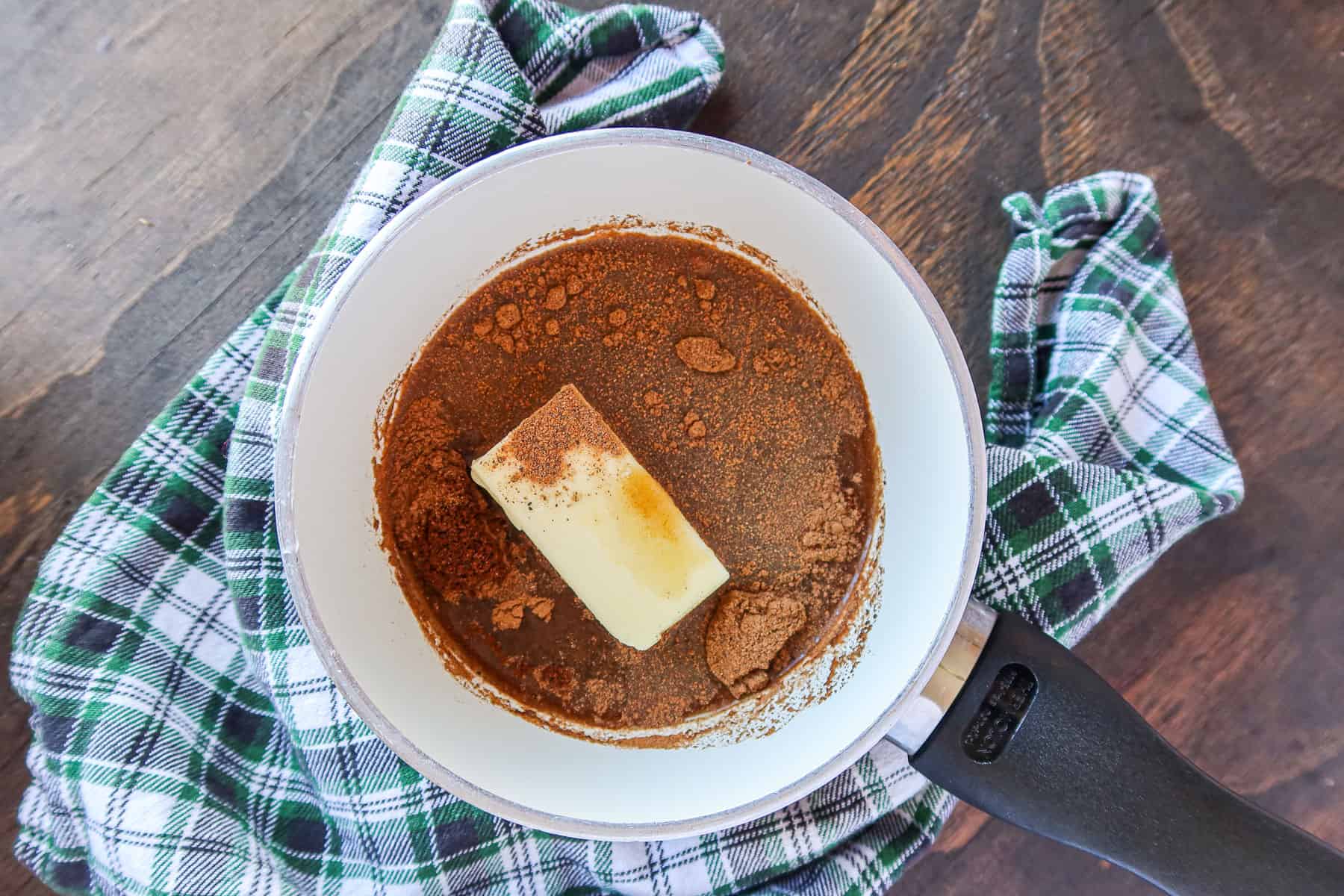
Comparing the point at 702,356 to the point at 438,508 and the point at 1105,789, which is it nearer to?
the point at 438,508

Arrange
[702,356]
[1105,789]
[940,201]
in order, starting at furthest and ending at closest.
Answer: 1. [940,201]
2. [702,356]
3. [1105,789]

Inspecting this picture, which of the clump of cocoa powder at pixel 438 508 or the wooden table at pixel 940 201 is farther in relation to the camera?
the wooden table at pixel 940 201

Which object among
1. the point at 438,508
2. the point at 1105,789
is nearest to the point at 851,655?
the point at 1105,789

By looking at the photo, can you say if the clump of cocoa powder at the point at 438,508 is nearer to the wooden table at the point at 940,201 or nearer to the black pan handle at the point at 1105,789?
the wooden table at the point at 940,201

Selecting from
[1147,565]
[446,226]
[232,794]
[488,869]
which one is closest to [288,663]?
[232,794]

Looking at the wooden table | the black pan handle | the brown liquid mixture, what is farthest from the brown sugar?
the wooden table

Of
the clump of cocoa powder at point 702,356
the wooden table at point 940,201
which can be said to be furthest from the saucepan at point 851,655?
the wooden table at point 940,201
